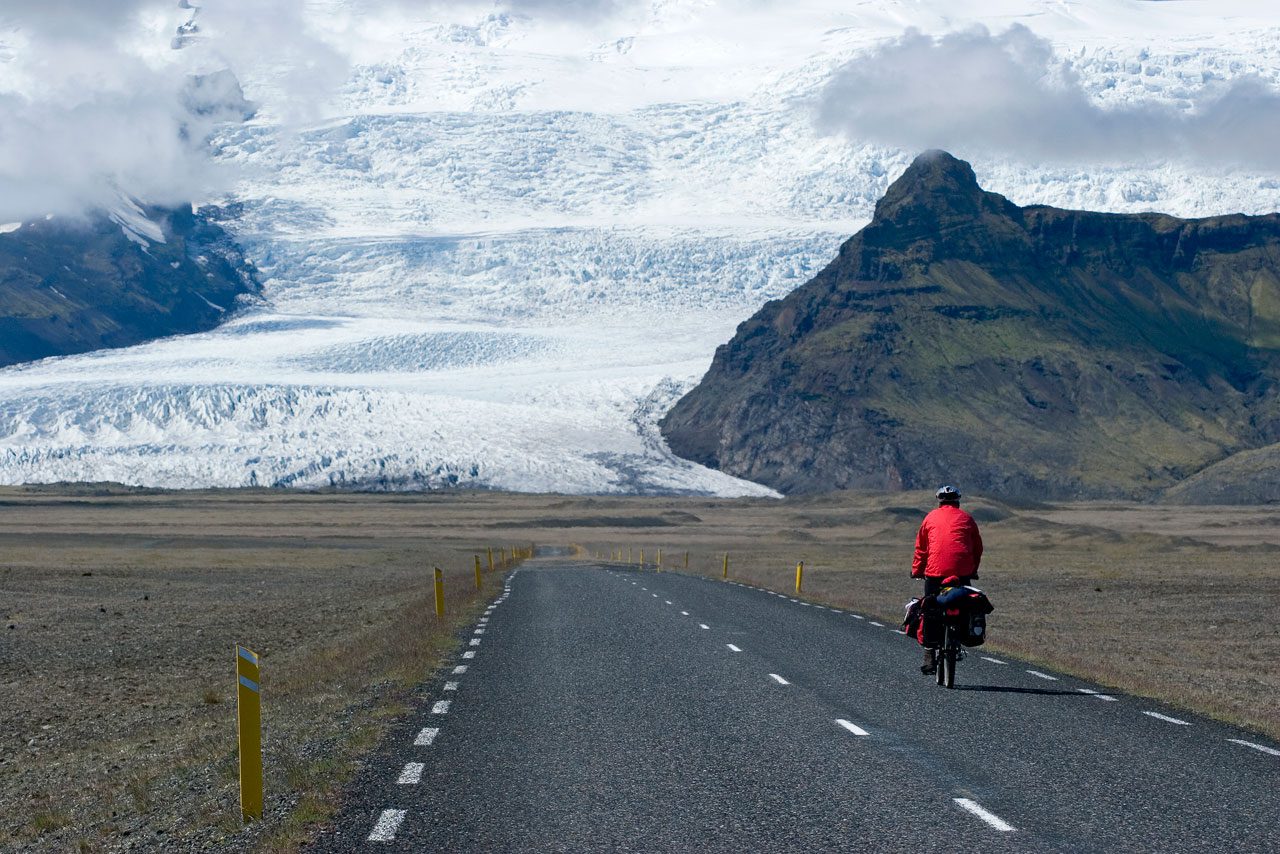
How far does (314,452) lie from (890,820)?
5114 inches

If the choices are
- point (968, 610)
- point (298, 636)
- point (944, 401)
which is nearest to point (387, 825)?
point (968, 610)

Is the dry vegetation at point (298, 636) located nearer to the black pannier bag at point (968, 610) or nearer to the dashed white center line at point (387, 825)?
the dashed white center line at point (387, 825)

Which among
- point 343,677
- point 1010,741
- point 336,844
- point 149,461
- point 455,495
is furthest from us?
point 455,495

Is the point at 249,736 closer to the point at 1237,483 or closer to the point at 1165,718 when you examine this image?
the point at 1165,718

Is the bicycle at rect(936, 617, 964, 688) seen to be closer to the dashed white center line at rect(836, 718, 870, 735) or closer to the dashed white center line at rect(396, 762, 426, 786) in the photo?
the dashed white center line at rect(836, 718, 870, 735)

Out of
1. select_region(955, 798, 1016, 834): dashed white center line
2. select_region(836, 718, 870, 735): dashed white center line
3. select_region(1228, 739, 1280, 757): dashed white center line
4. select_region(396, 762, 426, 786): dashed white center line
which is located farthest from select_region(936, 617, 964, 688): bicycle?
select_region(396, 762, 426, 786): dashed white center line

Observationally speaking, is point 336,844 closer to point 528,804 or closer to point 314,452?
point 528,804

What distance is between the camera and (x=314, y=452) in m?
136

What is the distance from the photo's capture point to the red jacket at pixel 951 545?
16844 mm

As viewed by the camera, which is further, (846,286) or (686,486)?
(846,286)

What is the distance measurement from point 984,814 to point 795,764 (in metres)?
2.21

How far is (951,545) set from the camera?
1686cm

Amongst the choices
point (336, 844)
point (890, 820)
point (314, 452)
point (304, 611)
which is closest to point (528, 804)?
point (336, 844)

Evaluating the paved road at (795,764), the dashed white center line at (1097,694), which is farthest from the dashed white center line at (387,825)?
the dashed white center line at (1097,694)
